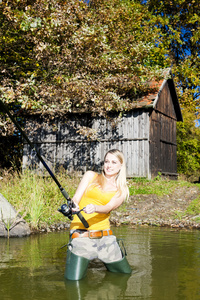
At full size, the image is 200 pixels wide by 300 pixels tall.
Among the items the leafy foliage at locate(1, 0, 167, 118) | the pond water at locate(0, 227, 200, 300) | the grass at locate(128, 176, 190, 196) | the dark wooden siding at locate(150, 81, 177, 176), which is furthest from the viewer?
the dark wooden siding at locate(150, 81, 177, 176)

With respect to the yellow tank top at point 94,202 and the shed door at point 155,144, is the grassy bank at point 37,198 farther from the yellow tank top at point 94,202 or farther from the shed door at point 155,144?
the shed door at point 155,144

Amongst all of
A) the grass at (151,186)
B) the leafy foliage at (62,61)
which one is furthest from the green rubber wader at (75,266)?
the grass at (151,186)

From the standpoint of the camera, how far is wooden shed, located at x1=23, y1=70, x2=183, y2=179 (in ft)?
52.0

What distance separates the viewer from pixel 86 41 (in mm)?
12469

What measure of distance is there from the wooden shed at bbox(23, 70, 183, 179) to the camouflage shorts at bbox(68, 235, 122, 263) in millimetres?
10184

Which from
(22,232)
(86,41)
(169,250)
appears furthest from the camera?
(86,41)

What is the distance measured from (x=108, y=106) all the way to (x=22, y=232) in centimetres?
713

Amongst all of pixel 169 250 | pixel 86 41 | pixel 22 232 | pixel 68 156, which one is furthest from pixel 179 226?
pixel 68 156

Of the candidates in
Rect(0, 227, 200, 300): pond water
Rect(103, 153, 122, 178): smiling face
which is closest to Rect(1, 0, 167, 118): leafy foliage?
Rect(0, 227, 200, 300): pond water

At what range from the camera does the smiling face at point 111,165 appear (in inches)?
185

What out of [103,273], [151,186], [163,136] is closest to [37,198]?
[103,273]

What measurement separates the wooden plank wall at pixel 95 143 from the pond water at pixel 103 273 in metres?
8.27

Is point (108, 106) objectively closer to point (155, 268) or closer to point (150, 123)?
point (150, 123)

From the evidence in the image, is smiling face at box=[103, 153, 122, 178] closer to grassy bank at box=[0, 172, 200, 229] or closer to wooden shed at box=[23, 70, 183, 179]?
grassy bank at box=[0, 172, 200, 229]
